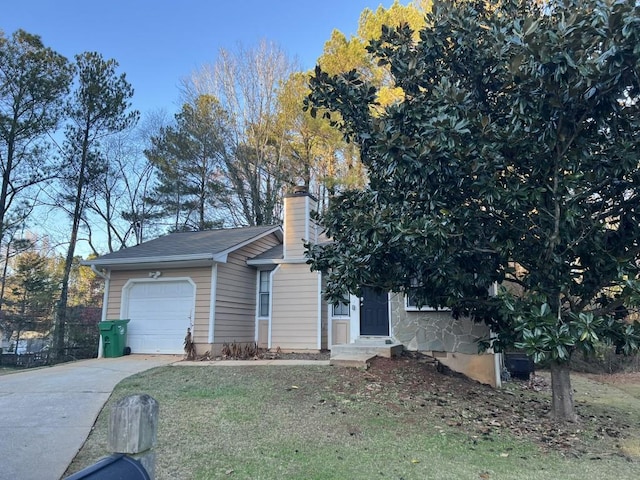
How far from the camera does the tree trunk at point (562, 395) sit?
5.84 meters

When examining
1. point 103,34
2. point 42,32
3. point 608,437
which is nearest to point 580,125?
point 608,437

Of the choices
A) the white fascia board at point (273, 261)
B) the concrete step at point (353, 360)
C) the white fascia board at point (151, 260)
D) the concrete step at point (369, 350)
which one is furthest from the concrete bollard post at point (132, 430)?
the white fascia board at point (273, 261)

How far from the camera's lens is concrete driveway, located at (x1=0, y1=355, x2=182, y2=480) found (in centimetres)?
407

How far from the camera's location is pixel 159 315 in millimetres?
11109

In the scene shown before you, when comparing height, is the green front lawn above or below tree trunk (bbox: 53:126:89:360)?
below

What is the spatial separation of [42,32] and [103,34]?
2.58 meters

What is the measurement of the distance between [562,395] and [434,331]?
3.18 m

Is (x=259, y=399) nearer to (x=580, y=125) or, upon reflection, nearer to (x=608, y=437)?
(x=608, y=437)

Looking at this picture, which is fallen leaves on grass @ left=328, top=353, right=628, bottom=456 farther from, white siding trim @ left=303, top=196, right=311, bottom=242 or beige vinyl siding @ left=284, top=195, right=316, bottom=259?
white siding trim @ left=303, top=196, right=311, bottom=242

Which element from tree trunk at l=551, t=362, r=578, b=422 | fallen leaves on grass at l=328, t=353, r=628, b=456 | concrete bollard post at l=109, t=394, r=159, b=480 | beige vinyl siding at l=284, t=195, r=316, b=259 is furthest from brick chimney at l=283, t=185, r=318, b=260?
concrete bollard post at l=109, t=394, r=159, b=480

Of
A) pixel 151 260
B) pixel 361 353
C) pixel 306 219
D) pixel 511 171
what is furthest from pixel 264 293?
pixel 511 171

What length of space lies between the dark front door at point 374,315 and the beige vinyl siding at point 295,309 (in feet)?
5.37

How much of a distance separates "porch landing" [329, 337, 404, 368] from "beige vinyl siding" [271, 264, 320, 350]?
2686mm

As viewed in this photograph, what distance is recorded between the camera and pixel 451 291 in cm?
577
